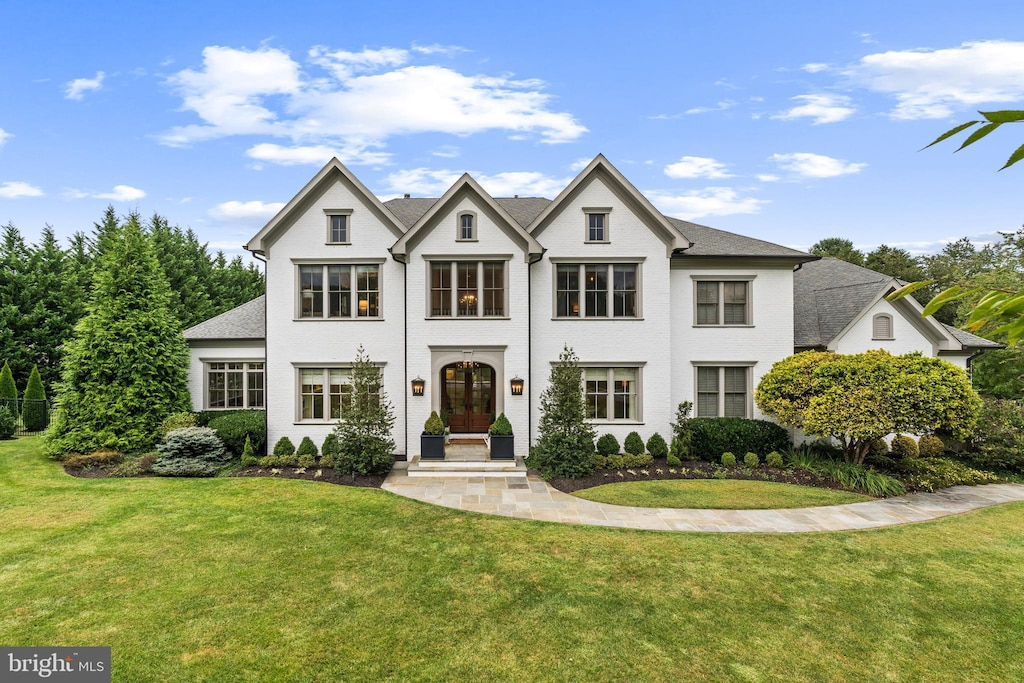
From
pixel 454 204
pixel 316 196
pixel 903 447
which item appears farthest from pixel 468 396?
pixel 903 447

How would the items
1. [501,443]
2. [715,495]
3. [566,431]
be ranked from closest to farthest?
[715,495], [566,431], [501,443]

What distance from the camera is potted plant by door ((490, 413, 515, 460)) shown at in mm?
15359

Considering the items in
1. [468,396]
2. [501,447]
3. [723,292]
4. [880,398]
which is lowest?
[501,447]

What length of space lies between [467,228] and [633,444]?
917 centimetres

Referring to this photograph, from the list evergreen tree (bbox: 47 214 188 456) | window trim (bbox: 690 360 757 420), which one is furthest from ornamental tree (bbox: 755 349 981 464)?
evergreen tree (bbox: 47 214 188 456)

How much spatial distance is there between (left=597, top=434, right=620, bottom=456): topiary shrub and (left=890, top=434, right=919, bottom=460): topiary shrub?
924 cm

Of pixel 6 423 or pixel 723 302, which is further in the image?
pixel 6 423

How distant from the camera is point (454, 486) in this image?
13.6m

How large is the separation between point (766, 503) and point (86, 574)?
1431 cm

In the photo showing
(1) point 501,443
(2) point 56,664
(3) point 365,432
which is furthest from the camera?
(1) point 501,443

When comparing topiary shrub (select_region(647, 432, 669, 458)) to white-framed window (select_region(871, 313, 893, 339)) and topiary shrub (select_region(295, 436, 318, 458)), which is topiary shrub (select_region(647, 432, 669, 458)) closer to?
white-framed window (select_region(871, 313, 893, 339))

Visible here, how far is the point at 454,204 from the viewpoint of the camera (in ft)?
53.4

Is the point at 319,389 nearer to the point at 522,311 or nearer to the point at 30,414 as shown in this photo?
the point at 522,311

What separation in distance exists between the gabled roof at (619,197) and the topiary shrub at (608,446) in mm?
6744
